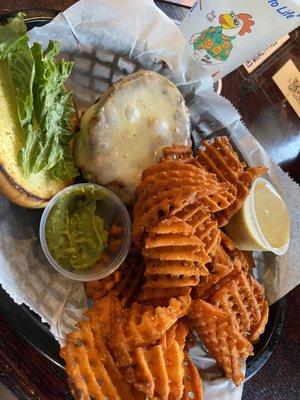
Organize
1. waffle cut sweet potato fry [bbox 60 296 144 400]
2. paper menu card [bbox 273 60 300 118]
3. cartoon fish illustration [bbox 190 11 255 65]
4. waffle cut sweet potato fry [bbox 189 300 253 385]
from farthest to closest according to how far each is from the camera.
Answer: paper menu card [bbox 273 60 300 118] < cartoon fish illustration [bbox 190 11 255 65] < waffle cut sweet potato fry [bbox 189 300 253 385] < waffle cut sweet potato fry [bbox 60 296 144 400]

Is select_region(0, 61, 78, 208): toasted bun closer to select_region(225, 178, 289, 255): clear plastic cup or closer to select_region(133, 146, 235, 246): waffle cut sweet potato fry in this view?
select_region(133, 146, 235, 246): waffle cut sweet potato fry

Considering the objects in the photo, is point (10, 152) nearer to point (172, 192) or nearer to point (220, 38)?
point (172, 192)

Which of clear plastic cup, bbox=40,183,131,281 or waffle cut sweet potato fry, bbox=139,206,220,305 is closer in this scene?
waffle cut sweet potato fry, bbox=139,206,220,305

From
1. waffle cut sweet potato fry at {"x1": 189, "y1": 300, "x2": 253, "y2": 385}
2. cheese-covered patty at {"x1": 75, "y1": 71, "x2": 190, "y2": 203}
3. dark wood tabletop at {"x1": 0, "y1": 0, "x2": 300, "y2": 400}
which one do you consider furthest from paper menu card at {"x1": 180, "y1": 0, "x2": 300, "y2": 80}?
waffle cut sweet potato fry at {"x1": 189, "y1": 300, "x2": 253, "y2": 385}

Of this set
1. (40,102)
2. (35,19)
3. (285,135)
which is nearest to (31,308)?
(40,102)

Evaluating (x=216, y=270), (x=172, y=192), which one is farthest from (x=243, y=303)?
(x=172, y=192)

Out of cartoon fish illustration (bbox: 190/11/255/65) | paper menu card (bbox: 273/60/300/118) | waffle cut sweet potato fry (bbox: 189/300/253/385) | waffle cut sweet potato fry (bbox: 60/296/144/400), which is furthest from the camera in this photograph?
paper menu card (bbox: 273/60/300/118)

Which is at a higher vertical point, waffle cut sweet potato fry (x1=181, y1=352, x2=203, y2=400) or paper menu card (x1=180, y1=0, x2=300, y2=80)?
paper menu card (x1=180, y1=0, x2=300, y2=80)

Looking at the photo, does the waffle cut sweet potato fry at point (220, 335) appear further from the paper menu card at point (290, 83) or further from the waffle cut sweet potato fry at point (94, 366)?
the paper menu card at point (290, 83)
